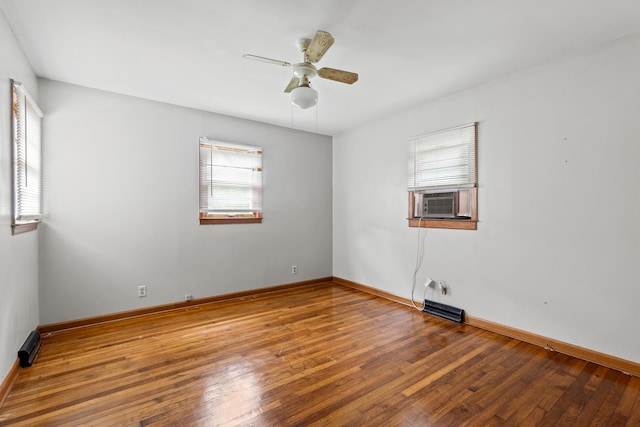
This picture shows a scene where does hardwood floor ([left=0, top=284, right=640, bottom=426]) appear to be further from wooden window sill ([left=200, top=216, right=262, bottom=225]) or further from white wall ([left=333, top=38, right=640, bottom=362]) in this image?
wooden window sill ([left=200, top=216, right=262, bottom=225])

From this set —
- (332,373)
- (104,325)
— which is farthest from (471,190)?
(104,325)

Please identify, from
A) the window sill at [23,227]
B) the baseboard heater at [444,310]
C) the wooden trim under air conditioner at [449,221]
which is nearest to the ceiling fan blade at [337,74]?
the wooden trim under air conditioner at [449,221]

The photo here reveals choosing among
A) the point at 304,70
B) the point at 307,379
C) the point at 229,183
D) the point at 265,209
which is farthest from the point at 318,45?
the point at 265,209

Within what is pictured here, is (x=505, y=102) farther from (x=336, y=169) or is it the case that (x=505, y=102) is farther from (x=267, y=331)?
(x=267, y=331)

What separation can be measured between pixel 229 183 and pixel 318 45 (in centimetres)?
257

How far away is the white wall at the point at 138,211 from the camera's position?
3.12 m

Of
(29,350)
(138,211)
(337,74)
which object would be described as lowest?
(29,350)

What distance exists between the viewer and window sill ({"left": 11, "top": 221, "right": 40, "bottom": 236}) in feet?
7.42

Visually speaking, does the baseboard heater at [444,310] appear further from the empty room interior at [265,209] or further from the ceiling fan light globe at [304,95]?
the ceiling fan light globe at [304,95]

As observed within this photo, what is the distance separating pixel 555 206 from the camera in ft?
8.99

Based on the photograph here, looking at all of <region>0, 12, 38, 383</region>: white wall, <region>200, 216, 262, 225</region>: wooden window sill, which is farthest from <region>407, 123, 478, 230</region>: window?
<region>0, 12, 38, 383</region>: white wall

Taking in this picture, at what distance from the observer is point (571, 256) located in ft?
8.70

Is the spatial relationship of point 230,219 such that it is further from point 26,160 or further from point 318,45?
point 318,45

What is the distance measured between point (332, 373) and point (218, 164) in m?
3.02
